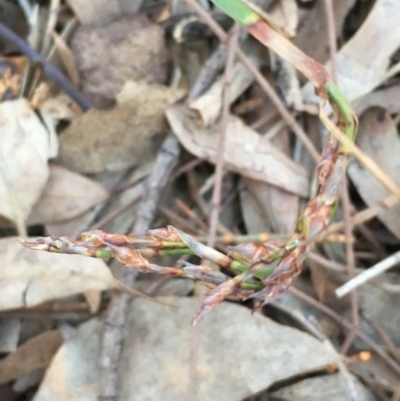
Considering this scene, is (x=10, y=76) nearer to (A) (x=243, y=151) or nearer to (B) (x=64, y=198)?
(B) (x=64, y=198)

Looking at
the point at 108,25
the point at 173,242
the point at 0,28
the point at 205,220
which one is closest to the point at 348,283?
→ the point at 205,220

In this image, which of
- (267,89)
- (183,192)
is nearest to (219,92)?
(267,89)

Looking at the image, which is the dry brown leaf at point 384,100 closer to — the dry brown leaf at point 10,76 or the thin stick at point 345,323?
the thin stick at point 345,323

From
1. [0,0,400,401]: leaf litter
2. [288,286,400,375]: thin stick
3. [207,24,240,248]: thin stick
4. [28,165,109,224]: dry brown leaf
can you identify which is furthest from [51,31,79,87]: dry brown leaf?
[288,286,400,375]: thin stick

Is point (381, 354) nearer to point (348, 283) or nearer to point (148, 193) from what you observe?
point (348, 283)

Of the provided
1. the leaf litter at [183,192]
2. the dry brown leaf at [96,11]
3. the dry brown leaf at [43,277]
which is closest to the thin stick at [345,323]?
the leaf litter at [183,192]

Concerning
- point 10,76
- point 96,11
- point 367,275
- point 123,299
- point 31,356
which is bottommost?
point 31,356
